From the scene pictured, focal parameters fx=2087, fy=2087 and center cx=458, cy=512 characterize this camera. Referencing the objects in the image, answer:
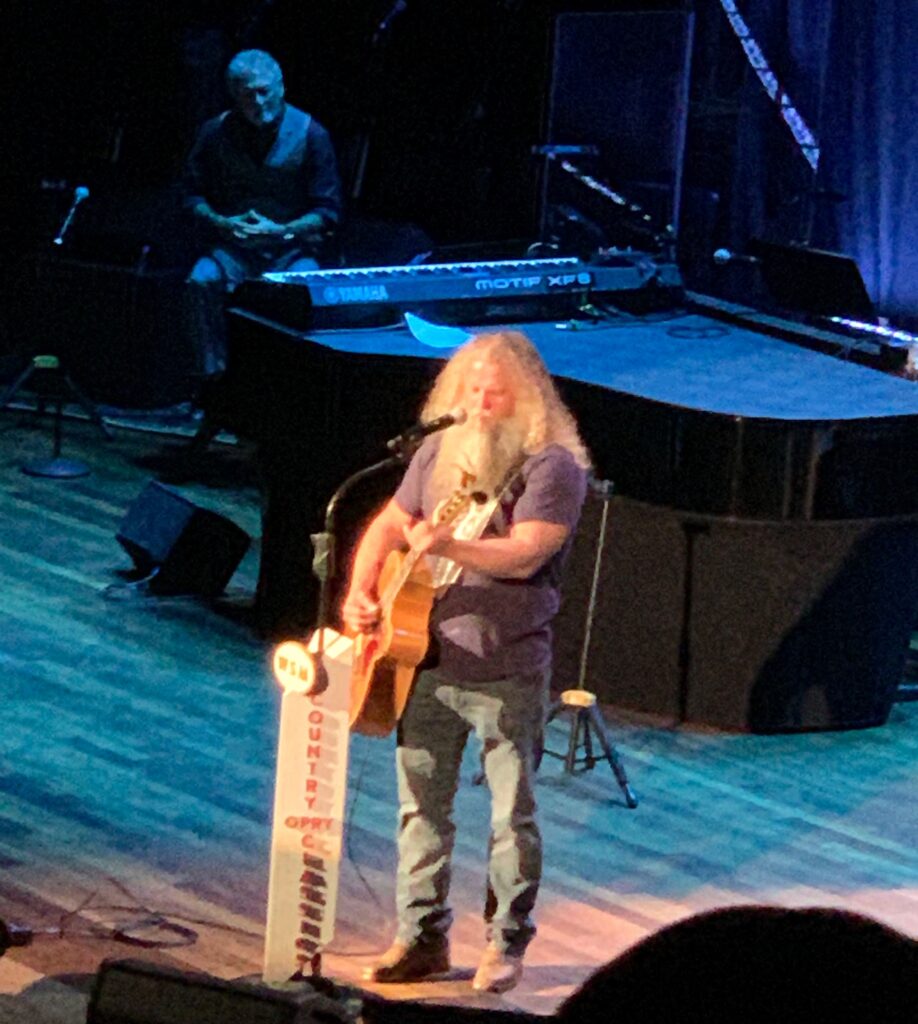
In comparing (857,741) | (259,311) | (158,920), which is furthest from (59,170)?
(158,920)

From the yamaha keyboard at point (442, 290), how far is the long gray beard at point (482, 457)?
280cm

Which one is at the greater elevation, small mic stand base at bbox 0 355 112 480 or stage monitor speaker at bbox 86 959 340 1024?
stage monitor speaker at bbox 86 959 340 1024

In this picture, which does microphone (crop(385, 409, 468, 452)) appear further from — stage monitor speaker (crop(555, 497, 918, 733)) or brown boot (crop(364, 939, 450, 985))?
stage monitor speaker (crop(555, 497, 918, 733))

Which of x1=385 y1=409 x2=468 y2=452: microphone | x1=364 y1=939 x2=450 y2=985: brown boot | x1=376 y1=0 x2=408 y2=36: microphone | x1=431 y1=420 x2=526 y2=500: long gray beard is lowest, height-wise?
x1=364 y1=939 x2=450 y2=985: brown boot

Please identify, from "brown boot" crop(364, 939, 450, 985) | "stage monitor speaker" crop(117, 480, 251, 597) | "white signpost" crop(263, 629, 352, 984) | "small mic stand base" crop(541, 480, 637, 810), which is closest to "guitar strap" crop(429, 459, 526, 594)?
"white signpost" crop(263, 629, 352, 984)

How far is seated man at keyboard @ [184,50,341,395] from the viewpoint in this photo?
405 inches

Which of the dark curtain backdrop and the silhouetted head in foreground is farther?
the dark curtain backdrop

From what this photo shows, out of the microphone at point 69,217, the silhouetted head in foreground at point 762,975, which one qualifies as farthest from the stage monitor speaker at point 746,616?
the silhouetted head in foreground at point 762,975

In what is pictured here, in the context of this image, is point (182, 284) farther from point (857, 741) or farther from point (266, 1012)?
point (266, 1012)

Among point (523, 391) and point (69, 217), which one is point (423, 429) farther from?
point (69, 217)

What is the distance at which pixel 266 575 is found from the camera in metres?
8.20

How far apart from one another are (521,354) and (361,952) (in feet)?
5.45

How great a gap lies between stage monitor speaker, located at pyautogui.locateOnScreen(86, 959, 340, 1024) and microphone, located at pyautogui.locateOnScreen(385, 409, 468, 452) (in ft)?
7.42

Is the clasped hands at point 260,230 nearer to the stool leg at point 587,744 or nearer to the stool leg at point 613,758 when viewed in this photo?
the stool leg at point 587,744
